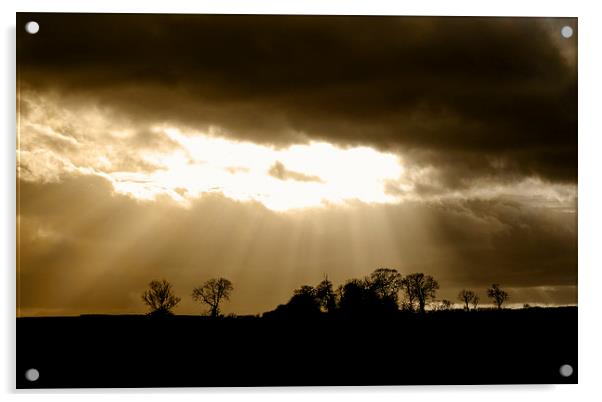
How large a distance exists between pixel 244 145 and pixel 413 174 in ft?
3.50

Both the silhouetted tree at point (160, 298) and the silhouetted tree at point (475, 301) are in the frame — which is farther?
the silhouetted tree at point (475, 301)

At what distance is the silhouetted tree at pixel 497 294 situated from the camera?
15.8ft

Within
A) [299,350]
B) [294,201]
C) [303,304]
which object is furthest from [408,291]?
[294,201]

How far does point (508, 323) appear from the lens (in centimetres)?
486

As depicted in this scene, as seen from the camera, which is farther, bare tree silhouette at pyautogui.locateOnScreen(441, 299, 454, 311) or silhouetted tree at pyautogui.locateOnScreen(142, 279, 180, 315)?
bare tree silhouette at pyautogui.locateOnScreen(441, 299, 454, 311)

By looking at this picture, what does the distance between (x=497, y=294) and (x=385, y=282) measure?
0.69 m

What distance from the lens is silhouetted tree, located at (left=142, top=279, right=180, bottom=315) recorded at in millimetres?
4711

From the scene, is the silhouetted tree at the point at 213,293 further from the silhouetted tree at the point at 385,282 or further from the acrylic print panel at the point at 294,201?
the silhouetted tree at the point at 385,282

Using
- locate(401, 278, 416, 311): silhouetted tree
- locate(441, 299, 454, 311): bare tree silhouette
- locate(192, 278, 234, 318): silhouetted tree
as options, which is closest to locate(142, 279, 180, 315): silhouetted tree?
locate(192, 278, 234, 318): silhouetted tree

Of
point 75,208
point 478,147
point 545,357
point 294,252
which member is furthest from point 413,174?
point 75,208

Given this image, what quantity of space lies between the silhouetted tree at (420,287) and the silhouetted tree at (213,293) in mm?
1084

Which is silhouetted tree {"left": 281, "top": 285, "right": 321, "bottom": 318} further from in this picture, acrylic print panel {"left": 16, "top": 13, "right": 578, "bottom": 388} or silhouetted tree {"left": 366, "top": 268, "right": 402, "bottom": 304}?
silhouetted tree {"left": 366, "top": 268, "right": 402, "bottom": 304}

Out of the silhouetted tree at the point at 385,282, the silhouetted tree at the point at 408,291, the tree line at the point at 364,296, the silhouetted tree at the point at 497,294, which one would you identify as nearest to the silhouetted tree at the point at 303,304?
the tree line at the point at 364,296

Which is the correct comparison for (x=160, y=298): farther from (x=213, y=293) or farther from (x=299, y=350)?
(x=299, y=350)
